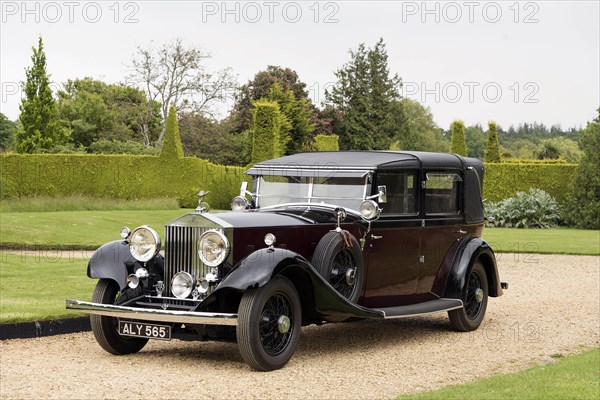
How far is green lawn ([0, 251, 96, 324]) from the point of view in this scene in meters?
10.2

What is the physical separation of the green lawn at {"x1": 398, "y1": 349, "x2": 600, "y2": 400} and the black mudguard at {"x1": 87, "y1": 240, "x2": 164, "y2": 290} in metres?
3.16

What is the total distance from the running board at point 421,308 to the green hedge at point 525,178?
959 inches

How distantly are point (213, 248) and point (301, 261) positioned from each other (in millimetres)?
788

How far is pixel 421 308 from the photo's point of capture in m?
9.65

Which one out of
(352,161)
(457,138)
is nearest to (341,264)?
(352,161)

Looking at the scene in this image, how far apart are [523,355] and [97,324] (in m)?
4.17

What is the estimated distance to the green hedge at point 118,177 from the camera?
108ft

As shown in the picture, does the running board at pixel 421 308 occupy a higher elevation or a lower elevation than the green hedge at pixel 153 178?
lower

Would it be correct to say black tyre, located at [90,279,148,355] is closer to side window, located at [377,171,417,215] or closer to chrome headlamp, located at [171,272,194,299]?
chrome headlamp, located at [171,272,194,299]

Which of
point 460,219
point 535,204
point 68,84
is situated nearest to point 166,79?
point 68,84

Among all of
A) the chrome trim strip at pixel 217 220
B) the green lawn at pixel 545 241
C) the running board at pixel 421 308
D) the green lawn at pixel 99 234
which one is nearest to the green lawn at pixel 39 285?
the green lawn at pixel 99 234

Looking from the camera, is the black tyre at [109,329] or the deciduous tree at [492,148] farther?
the deciduous tree at [492,148]

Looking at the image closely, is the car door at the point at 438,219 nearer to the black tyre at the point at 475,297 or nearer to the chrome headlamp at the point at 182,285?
the black tyre at the point at 475,297

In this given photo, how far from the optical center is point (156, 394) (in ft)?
22.5
